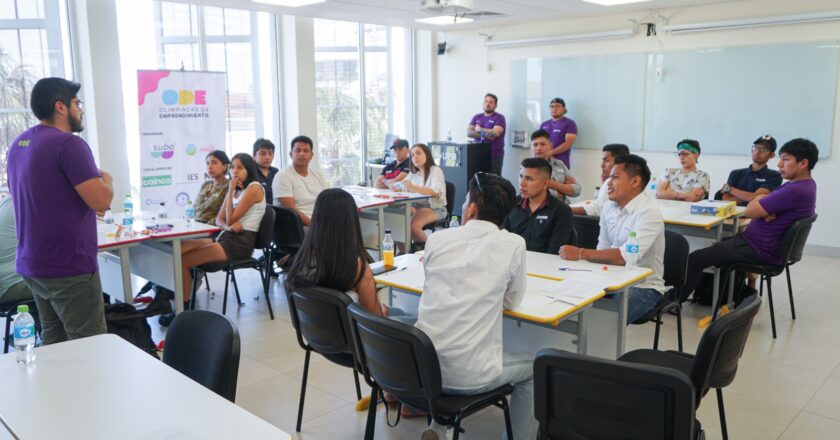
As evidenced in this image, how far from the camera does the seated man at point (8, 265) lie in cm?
372

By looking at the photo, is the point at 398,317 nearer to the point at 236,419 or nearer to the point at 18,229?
the point at 236,419

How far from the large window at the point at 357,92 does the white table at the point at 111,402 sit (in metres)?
6.87

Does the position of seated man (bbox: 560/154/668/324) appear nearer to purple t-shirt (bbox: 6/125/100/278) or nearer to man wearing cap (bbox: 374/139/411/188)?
purple t-shirt (bbox: 6/125/100/278)

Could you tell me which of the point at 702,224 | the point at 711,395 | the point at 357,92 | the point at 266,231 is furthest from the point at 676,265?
the point at 357,92

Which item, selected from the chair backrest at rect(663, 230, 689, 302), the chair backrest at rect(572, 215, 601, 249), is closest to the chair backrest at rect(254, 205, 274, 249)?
the chair backrest at rect(572, 215, 601, 249)

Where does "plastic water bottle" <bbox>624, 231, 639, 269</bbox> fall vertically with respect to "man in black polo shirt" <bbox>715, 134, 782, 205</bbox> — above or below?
below

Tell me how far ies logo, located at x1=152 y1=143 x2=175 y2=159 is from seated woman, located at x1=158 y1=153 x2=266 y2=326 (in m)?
2.16

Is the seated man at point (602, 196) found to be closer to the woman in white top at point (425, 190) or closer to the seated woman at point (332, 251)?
the woman in white top at point (425, 190)

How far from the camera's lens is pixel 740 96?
7398mm

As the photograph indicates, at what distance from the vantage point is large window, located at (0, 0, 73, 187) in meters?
6.16

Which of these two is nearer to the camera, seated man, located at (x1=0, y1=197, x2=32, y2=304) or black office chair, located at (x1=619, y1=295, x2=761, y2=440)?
black office chair, located at (x1=619, y1=295, x2=761, y2=440)

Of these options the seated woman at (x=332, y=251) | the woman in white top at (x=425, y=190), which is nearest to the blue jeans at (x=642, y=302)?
the seated woman at (x=332, y=251)

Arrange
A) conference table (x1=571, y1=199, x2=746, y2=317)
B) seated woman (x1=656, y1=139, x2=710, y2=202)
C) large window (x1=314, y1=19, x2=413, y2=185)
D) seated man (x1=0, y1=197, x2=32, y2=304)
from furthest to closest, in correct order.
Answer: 1. large window (x1=314, y1=19, x2=413, y2=185)
2. seated woman (x1=656, y1=139, x2=710, y2=202)
3. conference table (x1=571, y1=199, x2=746, y2=317)
4. seated man (x1=0, y1=197, x2=32, y2=304)

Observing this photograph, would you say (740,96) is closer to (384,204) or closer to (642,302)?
(384,204)
